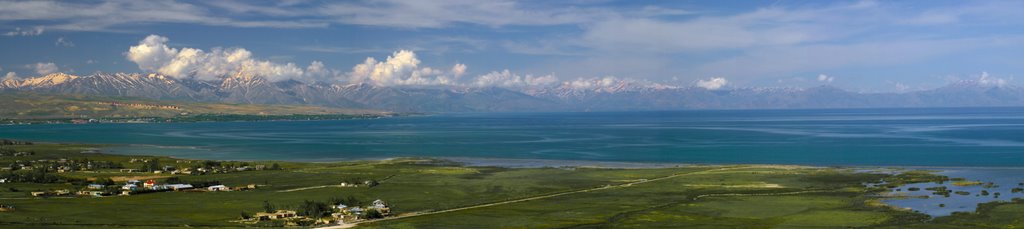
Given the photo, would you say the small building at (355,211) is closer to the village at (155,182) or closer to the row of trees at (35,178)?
the village at (155,182)

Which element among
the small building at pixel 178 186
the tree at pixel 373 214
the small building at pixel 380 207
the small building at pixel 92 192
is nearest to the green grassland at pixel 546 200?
the small building at pixel 380 207

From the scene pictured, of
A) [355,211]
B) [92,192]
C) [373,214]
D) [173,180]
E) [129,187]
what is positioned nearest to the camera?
[373,214]

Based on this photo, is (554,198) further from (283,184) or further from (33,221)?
(33,221)

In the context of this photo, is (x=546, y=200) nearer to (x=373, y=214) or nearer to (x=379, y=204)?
(x=379, y=204)

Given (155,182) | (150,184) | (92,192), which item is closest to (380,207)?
(92,192)

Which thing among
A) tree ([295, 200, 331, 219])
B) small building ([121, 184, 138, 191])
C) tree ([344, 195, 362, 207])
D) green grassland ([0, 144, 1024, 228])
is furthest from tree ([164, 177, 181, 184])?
tree ([295, 200, 331, 219])

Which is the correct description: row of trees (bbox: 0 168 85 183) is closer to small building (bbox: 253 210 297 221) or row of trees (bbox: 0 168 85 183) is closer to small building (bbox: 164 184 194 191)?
small building (bbox: 164 184 194 191)

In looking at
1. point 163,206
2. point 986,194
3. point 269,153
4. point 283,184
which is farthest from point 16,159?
point 986,194

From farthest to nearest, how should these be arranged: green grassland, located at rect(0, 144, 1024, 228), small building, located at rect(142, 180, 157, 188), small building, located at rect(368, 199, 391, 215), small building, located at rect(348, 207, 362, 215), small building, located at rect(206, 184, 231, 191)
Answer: small building, located at rect(206, 184, 231, 191)
small building, located at rect(142, 180, 157, 188)
small building, located at rect(368, 199, 391, 215)
small building, located at rect(348, 207, 362, 215)
green grassland, located at rect(0, 144, 1024, 228)

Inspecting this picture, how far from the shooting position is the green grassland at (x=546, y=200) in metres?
72.6

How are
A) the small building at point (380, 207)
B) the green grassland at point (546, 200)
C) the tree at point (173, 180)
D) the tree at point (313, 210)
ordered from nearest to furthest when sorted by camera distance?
the green grassland at point (546, 200) < the tree at point (313, 210) < the small building at point (380, 207) < the tree at point (173, 180)

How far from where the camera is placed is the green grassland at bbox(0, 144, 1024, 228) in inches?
2857

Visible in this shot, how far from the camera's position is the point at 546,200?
9088 centimetres

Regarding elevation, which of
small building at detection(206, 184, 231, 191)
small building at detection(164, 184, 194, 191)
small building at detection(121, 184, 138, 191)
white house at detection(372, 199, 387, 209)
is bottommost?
small building at detection(206, 184, 231, 191)
